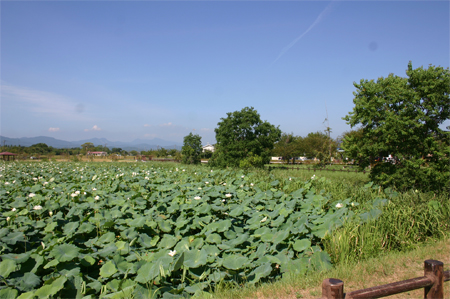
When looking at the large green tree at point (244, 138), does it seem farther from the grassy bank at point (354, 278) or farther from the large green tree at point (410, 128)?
the grassy bank at point (354, 278)

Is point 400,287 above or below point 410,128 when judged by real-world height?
below

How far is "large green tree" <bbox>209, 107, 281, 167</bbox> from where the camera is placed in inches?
977

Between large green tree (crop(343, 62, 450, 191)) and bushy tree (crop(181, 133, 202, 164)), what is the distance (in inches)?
1153

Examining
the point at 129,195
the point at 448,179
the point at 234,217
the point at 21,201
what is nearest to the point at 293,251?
the point at 234,217

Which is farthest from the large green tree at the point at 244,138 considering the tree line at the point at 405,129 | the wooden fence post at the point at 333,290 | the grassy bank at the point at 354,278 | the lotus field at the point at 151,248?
the wooden fence post at the point at 333,290

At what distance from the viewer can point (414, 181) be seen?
901 centimetres

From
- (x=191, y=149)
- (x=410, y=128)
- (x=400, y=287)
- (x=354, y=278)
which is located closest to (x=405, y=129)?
(x=410, y=128)

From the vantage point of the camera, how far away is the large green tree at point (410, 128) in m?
8.82

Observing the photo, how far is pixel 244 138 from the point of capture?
→ 25922 mm

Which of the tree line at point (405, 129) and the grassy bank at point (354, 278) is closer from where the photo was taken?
the grassy bank at point (354, 278)

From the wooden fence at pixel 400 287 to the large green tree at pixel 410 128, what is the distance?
803 cm

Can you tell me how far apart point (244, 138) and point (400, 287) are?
24.1 metres

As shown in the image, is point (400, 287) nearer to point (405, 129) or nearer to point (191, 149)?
point (405, 129)

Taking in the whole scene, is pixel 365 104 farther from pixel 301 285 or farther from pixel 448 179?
pixel 301 285
